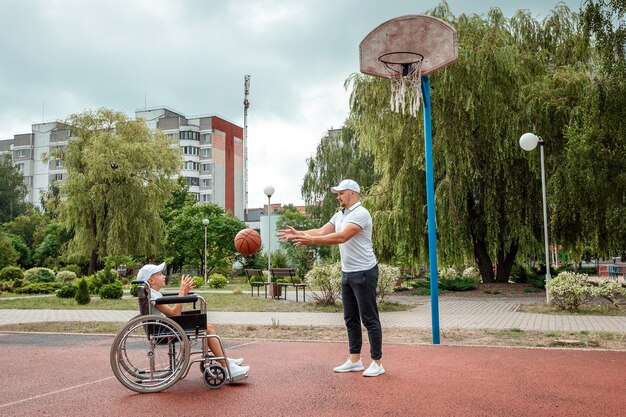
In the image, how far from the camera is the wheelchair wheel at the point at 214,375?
5273 mm

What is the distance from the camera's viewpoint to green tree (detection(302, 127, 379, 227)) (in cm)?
3475

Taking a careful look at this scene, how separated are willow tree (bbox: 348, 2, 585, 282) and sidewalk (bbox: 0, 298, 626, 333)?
3.89 meters

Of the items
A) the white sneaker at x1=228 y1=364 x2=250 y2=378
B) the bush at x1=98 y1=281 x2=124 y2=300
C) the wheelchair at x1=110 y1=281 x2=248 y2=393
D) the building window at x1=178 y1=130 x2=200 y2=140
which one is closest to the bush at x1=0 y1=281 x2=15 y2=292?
the bush at x1=98 y1=281 x2=124 y2=300

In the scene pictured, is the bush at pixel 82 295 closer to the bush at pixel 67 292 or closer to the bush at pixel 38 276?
the bush at pixel 67 292

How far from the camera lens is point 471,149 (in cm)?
1959

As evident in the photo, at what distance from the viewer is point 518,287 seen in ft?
65.7

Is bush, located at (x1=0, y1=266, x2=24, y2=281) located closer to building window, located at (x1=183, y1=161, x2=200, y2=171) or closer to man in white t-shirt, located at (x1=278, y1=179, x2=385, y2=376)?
man in white t-shirt, located at (x1=278, y1=179, x2=385, y2=376)

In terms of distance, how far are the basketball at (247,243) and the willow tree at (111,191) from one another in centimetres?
1652

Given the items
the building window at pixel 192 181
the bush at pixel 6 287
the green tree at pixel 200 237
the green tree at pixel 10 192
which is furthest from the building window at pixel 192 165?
the bush at pixel 6 287

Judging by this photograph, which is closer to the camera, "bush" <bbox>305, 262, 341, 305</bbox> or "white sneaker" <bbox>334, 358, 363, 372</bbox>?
"white sneaker" <bbox>334, 358, 363, 372</bbox>

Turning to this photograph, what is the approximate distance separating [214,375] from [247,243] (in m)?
12.8

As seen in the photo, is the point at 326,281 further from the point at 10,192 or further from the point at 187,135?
the point at 187,135

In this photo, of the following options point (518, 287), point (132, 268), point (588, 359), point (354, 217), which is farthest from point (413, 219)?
point (132, 268)

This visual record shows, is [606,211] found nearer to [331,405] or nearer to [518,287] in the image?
[518,287]
